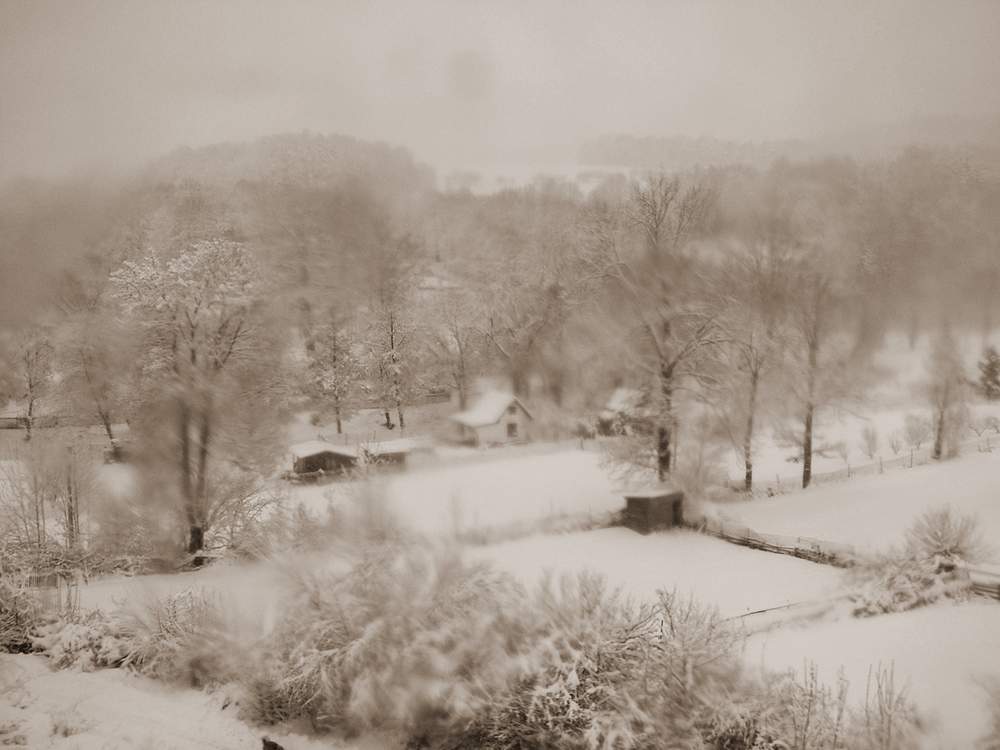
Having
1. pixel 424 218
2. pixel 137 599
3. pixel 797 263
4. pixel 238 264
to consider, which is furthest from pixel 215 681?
pixel 797 263

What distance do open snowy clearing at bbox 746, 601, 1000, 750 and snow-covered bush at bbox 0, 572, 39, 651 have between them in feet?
20.9

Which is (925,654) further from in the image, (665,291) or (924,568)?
(665,291)

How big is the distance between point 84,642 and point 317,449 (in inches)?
166

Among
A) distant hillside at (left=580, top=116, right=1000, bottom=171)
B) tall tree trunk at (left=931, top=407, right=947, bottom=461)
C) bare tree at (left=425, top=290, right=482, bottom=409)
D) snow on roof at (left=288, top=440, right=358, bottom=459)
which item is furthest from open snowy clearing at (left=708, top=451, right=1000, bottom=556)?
snow on roof at (left=288, top=440, right=358, bottom=459)

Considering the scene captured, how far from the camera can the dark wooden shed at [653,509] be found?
24.6ft

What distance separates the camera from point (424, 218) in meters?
10.6

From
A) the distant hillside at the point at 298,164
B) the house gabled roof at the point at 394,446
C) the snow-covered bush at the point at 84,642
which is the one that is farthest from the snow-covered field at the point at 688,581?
the distant hillside at the point at 298,164

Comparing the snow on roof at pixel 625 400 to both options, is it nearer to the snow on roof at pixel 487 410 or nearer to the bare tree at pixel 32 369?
the snow on roof at pixel 487 410

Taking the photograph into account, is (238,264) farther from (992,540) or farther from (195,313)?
(992,540)

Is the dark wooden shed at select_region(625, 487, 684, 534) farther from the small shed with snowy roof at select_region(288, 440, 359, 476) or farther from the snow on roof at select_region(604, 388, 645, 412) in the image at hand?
the small shed with snowy roof at select_region(288, 440, 359, 476)

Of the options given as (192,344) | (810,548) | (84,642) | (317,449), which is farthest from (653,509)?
(192,344)

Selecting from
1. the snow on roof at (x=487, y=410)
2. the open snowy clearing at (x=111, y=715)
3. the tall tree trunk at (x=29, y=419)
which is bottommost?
the open snowy clearing at (x=111, y=715)

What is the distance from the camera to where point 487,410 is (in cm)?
1038

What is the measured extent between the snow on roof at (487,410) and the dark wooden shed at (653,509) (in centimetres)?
320
